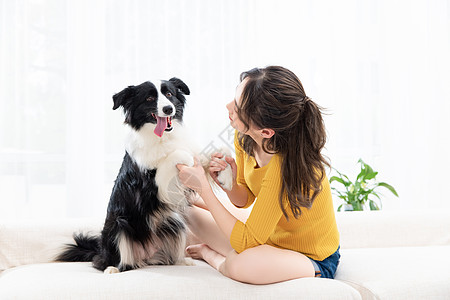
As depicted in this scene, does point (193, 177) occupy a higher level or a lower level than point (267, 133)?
lower

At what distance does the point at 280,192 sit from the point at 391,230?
968mm

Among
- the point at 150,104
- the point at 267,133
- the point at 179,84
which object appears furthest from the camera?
the point at 179,84

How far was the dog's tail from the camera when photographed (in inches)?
75.3

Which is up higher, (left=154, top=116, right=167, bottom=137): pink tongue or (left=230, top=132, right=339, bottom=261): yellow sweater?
(left=154, top=116, right=167, bottom=137): pink tongue

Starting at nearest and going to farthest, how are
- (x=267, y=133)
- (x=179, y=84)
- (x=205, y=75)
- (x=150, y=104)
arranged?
(x=267, y=133)
(x=150, y=104)
(x=179, y=84)
(x=205, y=75)

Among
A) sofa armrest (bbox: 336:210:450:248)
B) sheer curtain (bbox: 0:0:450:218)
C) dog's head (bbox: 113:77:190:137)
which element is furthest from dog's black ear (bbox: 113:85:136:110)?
sheer curtain (bbox: 0:0:450:218)

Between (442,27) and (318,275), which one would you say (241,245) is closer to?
(318,275)

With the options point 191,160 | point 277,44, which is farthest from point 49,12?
point 191,160

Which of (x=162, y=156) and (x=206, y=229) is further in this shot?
(x=206, y=229)

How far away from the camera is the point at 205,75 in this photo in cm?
320

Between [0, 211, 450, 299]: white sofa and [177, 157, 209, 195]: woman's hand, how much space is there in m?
0.31

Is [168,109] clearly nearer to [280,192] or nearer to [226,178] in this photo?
[226,178]

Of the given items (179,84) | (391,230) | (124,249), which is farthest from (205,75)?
(124,249)

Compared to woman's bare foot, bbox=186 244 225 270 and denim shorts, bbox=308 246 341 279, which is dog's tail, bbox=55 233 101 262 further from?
denim shorts, bbox=308 246 341 279
